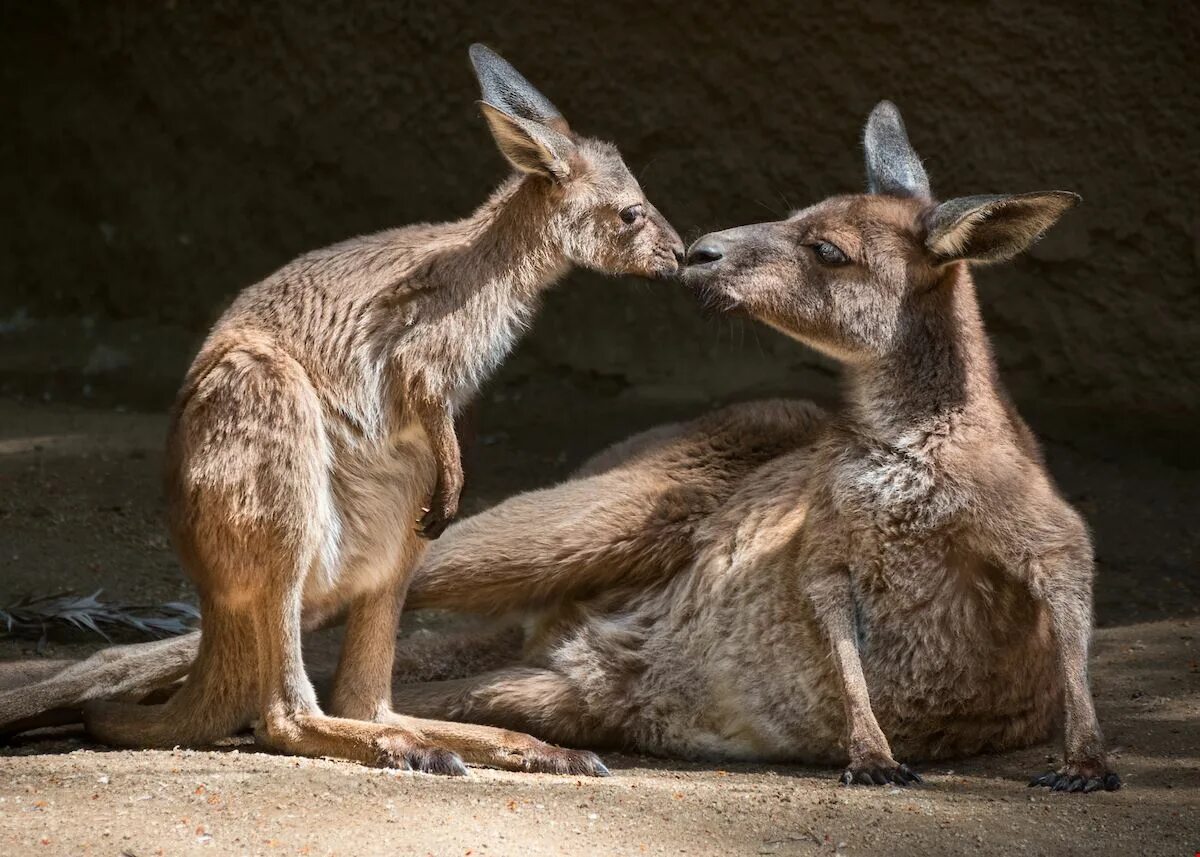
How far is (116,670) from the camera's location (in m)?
5.12

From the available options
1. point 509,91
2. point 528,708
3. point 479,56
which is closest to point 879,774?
point 528,708

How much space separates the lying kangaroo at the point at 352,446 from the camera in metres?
4.60

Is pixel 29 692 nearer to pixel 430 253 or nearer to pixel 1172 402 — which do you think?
pixel 430 253

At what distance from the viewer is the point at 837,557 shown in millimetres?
4934

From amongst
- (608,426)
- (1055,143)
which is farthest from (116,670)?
A: (1055,143)

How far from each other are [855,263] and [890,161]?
751mm

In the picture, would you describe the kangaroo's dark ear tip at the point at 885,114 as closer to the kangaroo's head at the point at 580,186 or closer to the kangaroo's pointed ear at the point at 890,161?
the kangaroo's pointed ear at the point at 890,161

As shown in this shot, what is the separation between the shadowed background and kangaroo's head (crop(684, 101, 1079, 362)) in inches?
93.4

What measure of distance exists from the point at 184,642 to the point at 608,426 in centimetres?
368

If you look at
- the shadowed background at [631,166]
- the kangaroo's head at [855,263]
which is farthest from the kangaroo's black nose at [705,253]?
the shadowed background at [631,166]

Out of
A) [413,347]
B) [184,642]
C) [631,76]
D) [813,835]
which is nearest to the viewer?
[813,835]

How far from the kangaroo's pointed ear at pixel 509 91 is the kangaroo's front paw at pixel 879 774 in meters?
2.30

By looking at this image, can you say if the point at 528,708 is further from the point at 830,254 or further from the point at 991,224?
the point at 991,224

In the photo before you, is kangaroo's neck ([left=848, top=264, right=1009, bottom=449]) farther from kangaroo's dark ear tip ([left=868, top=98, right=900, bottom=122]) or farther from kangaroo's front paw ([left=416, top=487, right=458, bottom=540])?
kangaroo's front paw ([left=416, top=487, right=458, bottom=540])
